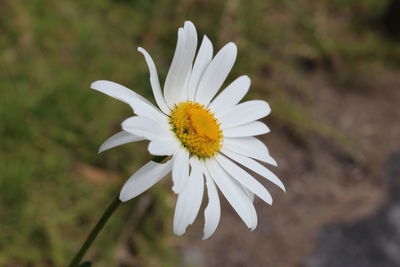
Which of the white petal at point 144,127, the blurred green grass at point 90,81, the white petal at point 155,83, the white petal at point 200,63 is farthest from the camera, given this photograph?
the blurred green grass at point 90,81

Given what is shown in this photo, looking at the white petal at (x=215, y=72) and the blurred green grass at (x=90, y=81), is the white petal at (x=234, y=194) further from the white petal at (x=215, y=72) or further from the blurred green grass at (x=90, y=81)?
the blurred green grass at (x=90, y=81)

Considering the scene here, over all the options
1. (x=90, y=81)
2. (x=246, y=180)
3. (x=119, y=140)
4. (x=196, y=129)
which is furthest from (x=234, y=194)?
(x=90, y=81)

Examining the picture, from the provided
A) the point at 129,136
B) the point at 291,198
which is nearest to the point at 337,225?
the point at 291,198

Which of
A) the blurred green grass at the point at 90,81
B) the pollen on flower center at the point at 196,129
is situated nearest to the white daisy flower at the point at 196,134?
the pollen on flower center at the point at 196,129

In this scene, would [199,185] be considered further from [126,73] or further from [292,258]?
[126,73]

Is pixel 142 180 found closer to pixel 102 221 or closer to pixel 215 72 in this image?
pixel 102 221

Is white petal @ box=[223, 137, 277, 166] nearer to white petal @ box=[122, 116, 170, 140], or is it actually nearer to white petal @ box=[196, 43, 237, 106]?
white petal @ box=[196, 43, 237, 106]
